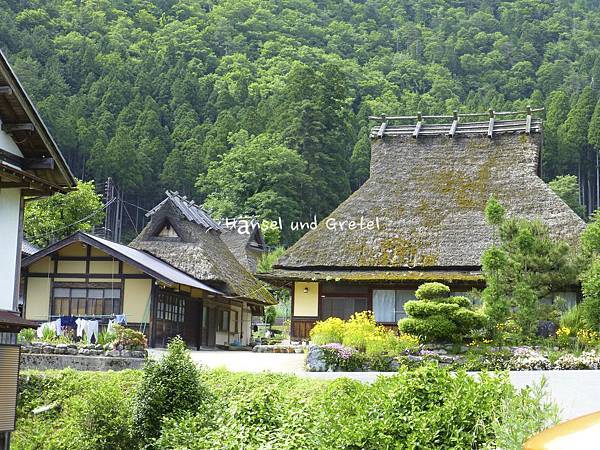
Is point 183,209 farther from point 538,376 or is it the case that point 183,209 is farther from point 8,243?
point 8,243

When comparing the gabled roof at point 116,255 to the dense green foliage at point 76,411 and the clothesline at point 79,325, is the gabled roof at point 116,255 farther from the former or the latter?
the dense green foliage at point 76,411

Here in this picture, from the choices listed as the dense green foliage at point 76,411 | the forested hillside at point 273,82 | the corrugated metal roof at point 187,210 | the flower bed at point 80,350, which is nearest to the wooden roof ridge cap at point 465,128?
the corrugated metal roof at point 187,210

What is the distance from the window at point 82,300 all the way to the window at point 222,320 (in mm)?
6773

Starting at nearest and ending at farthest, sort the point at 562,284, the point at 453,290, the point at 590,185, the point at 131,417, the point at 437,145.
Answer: the point at 131,417
the point at 562,284
the point at 453,290
the point at 437,145
the point at 590,185

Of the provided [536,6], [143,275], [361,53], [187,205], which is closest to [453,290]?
[143,275]

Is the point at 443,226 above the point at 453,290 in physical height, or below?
above

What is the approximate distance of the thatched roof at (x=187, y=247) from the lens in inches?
1202

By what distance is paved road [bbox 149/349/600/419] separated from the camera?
13859 mm

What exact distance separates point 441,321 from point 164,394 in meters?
8.69

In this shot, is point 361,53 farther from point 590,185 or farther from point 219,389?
point 219,389

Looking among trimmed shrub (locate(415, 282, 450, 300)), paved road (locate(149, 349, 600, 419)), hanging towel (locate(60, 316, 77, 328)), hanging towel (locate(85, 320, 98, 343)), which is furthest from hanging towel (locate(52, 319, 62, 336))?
trimmed shrub (locate(415, 282, 450, 300))

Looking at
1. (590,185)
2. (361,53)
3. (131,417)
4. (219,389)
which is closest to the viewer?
(131,417)

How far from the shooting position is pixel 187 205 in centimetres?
3350

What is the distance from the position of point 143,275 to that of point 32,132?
12.4 m
